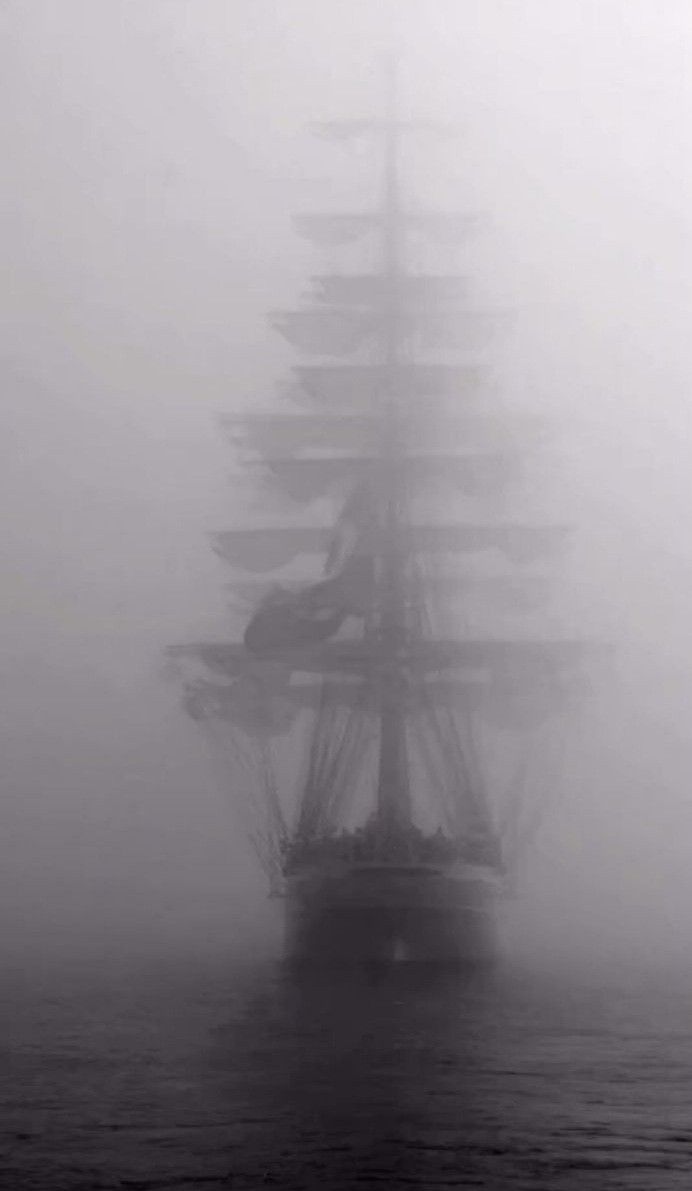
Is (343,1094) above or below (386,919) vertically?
below

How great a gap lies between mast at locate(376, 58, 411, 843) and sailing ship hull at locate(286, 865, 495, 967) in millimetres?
2601

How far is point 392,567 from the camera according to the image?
217ft

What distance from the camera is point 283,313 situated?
70.8 meters

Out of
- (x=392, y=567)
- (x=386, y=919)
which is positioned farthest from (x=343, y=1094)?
(x=392, y=567)

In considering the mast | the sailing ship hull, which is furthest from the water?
the mast

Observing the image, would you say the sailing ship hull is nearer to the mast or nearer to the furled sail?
the mast

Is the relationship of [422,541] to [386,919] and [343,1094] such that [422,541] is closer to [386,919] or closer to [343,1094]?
[386,919]

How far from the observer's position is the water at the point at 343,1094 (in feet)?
53.8

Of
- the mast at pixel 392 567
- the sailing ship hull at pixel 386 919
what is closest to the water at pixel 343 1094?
the sailing ship hull at pixel 386 919

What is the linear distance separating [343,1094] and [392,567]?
45.1 meters

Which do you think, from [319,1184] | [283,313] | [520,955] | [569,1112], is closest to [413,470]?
[283,313]

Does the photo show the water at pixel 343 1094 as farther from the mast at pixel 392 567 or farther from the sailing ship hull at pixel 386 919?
the mast at pixel 392 567

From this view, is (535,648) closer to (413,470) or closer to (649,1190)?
(413,470)

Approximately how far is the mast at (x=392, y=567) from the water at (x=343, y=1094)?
22801mm
